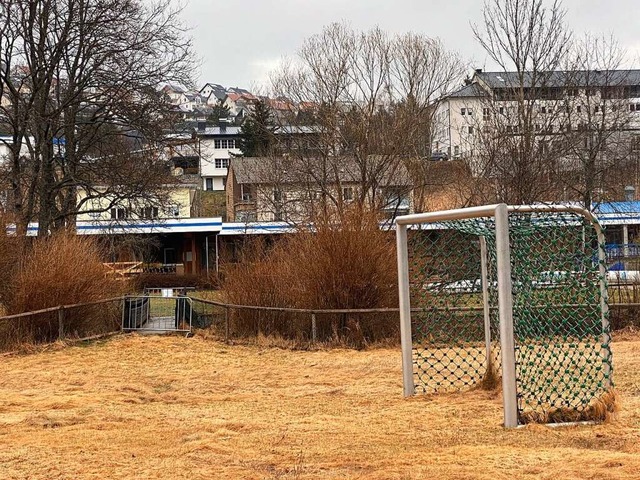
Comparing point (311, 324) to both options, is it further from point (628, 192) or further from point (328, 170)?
point (628, 192)

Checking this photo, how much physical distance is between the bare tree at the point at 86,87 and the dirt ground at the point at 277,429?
11.6 meters

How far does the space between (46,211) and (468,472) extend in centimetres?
2258

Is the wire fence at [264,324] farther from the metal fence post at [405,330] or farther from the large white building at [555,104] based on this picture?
the large white building at [555,104]

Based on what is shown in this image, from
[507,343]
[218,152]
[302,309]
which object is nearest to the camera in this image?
[507,343]

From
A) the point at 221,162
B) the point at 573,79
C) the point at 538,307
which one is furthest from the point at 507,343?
the point at 221,162

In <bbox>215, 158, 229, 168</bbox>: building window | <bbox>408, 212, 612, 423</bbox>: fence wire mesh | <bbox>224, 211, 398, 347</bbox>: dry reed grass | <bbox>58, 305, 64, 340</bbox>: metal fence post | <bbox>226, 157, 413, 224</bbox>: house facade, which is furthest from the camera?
<bbox>215, 158, 229, 168</bbox>: building window

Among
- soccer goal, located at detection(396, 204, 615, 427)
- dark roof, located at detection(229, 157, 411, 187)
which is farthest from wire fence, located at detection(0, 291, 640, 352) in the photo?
dark roof, located at detection(229, 157, 411, 187)

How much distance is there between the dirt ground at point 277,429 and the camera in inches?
259

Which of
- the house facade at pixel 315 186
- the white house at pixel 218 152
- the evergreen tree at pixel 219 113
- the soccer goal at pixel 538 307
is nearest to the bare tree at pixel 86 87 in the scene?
the house facade at pixel 315 186

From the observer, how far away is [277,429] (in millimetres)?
8586

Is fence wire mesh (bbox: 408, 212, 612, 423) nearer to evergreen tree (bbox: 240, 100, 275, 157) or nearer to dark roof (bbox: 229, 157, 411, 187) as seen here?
dark roof (bbox: 229, 157, 411, 187)

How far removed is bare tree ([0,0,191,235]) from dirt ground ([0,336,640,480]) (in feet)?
37.9

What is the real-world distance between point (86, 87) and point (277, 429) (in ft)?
65.9

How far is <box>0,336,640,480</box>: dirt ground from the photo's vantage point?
259 inches
